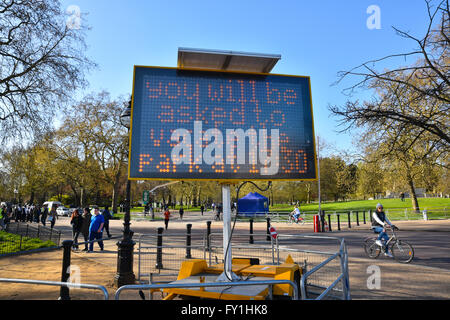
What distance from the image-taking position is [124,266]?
6.87 m

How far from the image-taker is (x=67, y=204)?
67188 millimetres

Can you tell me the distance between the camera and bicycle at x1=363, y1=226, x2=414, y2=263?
9305mm

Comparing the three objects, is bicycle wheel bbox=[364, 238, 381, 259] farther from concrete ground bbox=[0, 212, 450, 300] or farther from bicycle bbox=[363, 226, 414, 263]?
concrete ground bbox=[0, 212, 450, 300]

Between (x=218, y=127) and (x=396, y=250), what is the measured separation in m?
8.90

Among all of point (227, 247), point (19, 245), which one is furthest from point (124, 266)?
point (19, 245)

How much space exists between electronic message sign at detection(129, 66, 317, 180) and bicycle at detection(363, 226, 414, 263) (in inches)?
260

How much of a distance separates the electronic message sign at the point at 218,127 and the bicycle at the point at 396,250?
21.7 feet

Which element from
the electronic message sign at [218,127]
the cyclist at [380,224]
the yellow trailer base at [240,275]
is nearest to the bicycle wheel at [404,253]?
the cyclist at [380,224]

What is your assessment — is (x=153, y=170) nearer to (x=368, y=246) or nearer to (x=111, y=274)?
(x=111, y=274)

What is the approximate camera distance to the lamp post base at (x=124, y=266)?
6790 millimetres

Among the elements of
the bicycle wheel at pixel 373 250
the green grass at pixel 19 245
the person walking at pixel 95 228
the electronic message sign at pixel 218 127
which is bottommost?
the green grass at pixel 19 245

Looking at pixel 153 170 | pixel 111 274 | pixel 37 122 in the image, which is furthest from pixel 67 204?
pixel 153 170

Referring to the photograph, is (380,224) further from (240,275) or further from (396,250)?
Answer: (240,275)

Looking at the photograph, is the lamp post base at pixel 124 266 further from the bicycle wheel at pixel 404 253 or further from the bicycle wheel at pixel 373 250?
the bicycle wheel at pixel 404 253
